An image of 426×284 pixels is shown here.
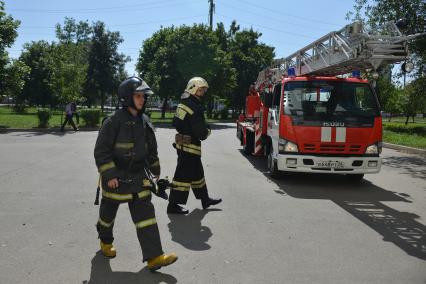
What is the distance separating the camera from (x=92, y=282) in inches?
153

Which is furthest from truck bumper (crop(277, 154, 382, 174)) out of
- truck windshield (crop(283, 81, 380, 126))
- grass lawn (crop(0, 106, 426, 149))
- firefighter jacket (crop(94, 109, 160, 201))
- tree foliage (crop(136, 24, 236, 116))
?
tree foliage (crop(136, 24, 236, 116))

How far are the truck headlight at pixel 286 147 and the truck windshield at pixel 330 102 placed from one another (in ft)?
1.49

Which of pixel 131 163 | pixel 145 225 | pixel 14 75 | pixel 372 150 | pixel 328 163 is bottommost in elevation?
pixel 145 225

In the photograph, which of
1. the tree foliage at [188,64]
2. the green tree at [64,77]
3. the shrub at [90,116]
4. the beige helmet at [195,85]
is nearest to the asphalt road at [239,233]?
the beige helmet at [195,85]

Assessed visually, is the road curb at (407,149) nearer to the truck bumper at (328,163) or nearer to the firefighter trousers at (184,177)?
the truck bumper at (328,163)

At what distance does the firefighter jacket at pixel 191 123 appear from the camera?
634 centimetres

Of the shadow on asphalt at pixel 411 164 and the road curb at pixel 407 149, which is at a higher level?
the road curb at pixel 407 149

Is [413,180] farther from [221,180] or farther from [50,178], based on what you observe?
[50,178]

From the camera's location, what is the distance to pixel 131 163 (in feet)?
13.8

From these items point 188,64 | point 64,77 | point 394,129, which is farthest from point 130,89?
point 188,64

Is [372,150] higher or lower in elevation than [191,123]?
lower

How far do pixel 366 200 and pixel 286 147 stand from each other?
1.74 meters

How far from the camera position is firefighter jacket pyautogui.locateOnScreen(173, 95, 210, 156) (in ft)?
20.8

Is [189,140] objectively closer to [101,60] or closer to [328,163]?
[328,163]
